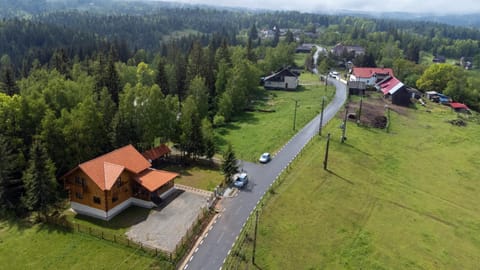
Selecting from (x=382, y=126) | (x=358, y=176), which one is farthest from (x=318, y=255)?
(x=382, y=126)

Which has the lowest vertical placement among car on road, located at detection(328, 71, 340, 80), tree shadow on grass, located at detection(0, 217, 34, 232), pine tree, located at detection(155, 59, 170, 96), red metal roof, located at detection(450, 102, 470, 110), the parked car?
tree shadow on grass, located at detection(0, 217, 34, 232)

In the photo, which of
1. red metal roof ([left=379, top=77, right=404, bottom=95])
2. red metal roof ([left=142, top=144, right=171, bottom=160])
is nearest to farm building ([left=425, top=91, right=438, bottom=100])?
red metal roof ([left=379, top=77, right=404, bottom=95])

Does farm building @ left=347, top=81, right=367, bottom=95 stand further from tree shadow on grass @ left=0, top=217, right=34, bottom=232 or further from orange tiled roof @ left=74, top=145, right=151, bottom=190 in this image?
tree shadow on grass @ left=0, top=217, right=34, bottom=232

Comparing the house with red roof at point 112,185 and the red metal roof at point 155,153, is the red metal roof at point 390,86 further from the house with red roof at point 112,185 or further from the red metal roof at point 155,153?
the house with red roof at point 112,185

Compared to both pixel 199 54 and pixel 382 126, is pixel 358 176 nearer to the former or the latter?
pixel 382 126

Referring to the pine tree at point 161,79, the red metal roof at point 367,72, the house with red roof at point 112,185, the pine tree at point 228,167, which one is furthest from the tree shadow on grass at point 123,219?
the red metal roof at point 367,72
